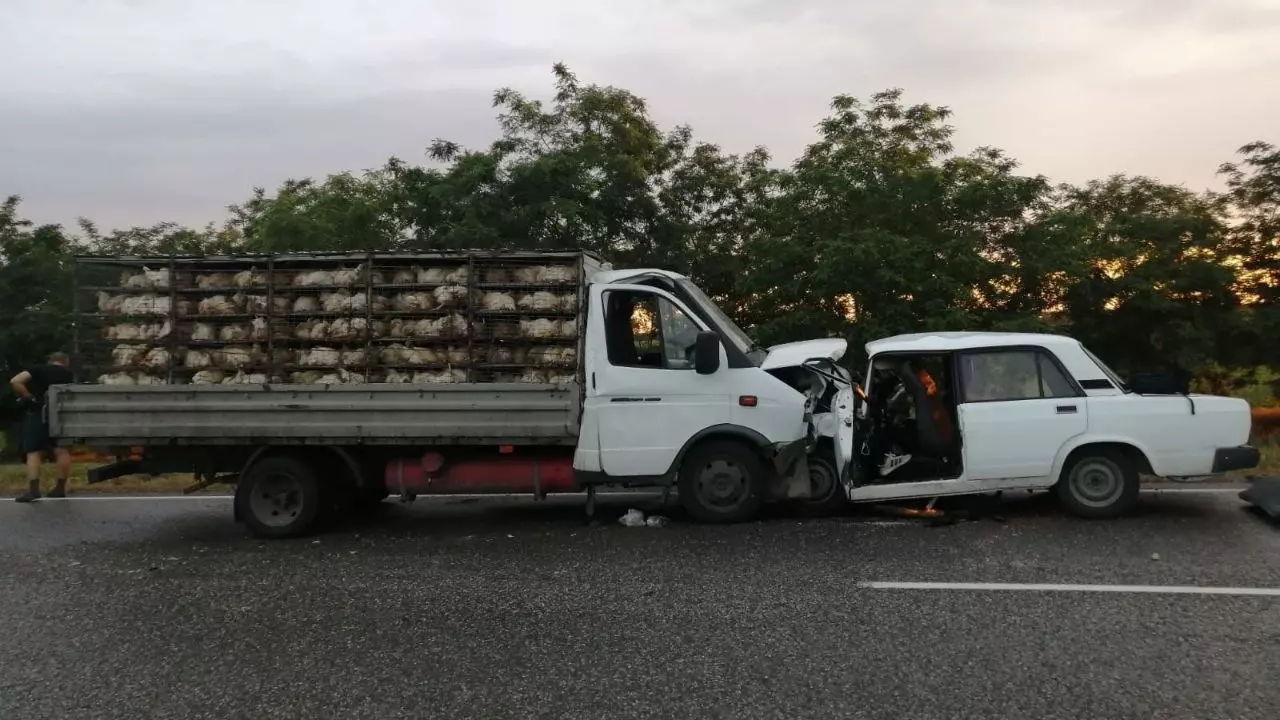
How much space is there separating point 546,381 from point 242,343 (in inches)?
112

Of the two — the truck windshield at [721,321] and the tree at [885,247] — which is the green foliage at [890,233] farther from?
the truck windshield at [721,321]

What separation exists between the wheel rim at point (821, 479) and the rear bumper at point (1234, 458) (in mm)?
3056

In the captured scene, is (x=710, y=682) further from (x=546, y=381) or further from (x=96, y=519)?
(x=96, y=519)

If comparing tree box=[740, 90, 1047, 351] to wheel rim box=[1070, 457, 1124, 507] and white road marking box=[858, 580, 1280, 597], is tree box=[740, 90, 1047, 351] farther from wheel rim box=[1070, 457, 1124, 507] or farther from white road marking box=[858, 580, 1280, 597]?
white road marking box=[858, 580, 1280, 597]

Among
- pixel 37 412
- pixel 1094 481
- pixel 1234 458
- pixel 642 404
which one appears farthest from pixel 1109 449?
pixel 37 412

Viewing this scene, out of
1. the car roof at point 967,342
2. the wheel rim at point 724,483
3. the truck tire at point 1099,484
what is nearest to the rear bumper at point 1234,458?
the truck tire at point 1099,484

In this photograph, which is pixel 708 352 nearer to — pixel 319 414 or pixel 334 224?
pixel 319 414

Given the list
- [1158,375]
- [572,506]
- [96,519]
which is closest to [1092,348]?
[1158,375]

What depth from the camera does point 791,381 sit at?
331 inches

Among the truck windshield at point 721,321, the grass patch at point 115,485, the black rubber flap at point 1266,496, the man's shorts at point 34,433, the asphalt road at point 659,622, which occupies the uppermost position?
the truck windshield at point 721,321

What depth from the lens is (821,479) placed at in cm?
842

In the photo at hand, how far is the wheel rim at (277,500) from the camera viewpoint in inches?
333

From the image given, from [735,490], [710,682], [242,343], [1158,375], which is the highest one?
[242,343]

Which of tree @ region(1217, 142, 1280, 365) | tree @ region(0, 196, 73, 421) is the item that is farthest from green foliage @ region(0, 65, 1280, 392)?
tree @ region(0, 196, 73, 421)
